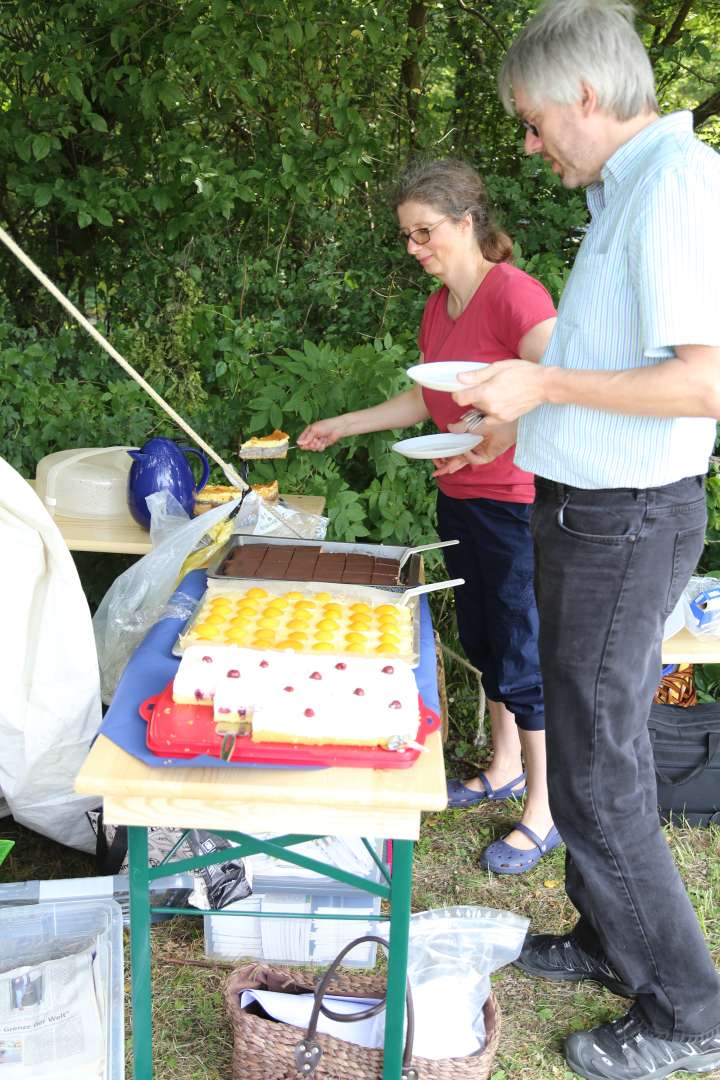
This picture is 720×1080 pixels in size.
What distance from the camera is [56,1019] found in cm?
192

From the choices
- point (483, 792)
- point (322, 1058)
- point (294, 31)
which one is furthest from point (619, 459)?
point (294, 31)

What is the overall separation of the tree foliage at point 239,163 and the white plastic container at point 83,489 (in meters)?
0.79

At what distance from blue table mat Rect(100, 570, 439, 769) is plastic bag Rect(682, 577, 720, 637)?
3.81 ft

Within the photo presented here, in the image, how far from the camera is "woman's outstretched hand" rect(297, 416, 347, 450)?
300 cm

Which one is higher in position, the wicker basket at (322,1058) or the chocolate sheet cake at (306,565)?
the chocolate sheet cake at (306,565)

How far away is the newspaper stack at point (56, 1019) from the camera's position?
180cm

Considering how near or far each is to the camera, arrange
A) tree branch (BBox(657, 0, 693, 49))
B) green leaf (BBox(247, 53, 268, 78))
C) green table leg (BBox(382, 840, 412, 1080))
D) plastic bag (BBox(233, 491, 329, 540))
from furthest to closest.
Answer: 1. tree branch (BBox(657, 0, 693, 49))
2. green leaf (BBox(247, 53, 268, 78))
3. plastic bag (BBox(233, 491, 329, 540))
4. green table leg (BBox(382, 840, 412, 1080))

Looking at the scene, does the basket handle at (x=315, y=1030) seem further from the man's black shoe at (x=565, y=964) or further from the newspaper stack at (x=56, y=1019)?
the man's black shoe at (x=565, y=964)

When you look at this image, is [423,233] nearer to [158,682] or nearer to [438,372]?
[438,372]

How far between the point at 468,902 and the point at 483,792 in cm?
52

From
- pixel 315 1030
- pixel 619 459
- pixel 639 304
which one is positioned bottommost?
pixel 315 1030

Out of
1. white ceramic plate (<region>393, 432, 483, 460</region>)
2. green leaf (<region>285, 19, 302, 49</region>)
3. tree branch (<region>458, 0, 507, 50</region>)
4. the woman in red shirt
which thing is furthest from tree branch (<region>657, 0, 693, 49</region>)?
white ceramic plate (<region>393, 432, 483, 460</region>)

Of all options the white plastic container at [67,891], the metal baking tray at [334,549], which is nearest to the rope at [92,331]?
the metal baking tray at [334,549]

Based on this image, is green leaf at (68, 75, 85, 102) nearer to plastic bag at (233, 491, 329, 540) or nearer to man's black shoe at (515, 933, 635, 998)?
plastic bag at (233, 491, 329, 540)
